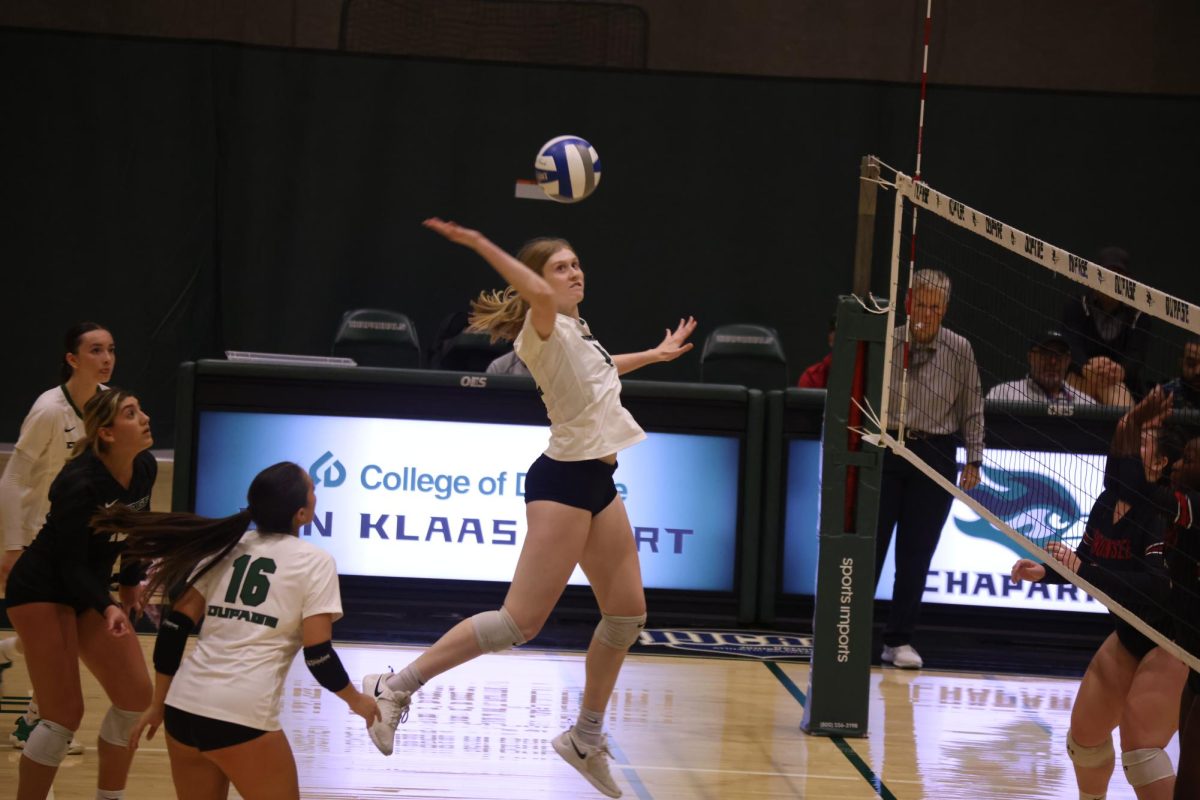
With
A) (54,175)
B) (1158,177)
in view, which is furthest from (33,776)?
(1158,177)

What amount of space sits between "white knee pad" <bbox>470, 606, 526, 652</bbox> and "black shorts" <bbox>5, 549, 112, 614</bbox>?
4.19 ft

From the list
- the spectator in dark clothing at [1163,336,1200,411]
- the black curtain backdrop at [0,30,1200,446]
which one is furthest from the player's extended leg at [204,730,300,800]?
the black curtain backdrop at [0,30,1200,446]

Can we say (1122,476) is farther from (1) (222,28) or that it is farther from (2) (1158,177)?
(1) (222,28)

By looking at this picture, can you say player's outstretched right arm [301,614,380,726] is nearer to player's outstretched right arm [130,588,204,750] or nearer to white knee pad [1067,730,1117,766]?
player's outstretched right arm [130,588,204,750]

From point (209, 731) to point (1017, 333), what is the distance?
6367mm

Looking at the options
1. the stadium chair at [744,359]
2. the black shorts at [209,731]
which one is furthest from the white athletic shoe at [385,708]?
the stadium chair at [744,359]

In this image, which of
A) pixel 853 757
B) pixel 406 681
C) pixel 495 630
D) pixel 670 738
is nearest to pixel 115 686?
pixel 406 681

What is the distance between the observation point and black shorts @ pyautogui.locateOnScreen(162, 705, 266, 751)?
382 cm

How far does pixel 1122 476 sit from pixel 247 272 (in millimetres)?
9975

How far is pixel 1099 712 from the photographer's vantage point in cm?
481

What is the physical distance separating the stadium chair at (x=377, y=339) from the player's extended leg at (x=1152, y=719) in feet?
24.2

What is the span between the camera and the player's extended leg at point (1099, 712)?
4766 mm

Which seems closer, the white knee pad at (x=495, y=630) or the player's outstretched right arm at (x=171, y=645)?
the player's outstretched right arm at (x=171, y=645)

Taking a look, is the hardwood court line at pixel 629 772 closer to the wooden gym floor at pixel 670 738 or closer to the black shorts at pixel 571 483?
the wooden gym floor at pixel 670 738
